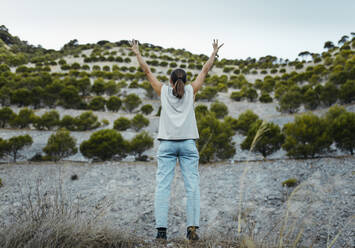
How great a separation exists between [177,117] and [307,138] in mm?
6775

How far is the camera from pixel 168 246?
6.21 feet

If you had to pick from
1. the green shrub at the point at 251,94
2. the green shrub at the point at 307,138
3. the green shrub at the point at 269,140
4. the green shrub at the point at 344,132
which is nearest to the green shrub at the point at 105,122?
the green shrub at the point at 269,140

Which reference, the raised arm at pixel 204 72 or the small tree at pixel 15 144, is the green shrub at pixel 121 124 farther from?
the raised arm at pixel 204 72

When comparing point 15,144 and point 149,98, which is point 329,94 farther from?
point 15,144

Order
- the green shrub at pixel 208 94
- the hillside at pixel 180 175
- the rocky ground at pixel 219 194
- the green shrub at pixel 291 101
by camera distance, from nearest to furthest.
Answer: the hillside at pixel 180 175, the rocky ground at pixel 219 194, the green shrub at pixel 291 101, the green shrub at pixel 208 94

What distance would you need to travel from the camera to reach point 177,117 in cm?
224

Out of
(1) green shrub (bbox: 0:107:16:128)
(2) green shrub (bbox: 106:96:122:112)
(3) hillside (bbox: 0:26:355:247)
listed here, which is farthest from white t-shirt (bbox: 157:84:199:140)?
(2) green shrub (bbox: 106:96:122:112)

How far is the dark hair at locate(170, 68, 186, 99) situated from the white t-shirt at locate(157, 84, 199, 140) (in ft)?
0.21

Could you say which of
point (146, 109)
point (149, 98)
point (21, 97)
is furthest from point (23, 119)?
point (149, 98)

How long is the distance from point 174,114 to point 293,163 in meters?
6.40

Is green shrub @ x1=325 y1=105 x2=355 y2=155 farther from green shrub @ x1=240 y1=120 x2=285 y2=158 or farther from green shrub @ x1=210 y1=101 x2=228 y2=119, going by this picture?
green shrub @ x1=210 y1=101 x2=228 y2=119

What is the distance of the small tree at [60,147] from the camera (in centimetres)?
889

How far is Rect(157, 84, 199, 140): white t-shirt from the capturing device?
2187 mm

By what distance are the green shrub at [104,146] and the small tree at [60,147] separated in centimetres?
44
